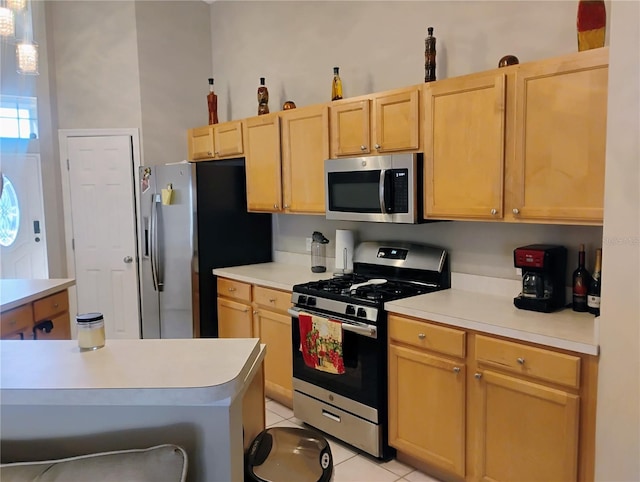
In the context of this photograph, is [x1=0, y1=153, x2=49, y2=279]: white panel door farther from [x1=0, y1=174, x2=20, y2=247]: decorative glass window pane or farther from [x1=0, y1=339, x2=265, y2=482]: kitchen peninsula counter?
[x1=0, y1=339, x2=265, y2=482]: kitchen peninsula counter

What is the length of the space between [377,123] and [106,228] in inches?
114

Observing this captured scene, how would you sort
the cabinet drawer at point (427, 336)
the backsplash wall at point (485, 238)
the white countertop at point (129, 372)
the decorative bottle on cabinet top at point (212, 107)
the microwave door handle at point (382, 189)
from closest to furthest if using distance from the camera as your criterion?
1. the white countertop at point (129, 372)
2. the cabinet drawer at point (427, 336)
3. the backsplash wall at point (485, 238)
4. the microwave door handle at point (382, 189)
5. the decorative bottle on cabinet top at point (212, 107)

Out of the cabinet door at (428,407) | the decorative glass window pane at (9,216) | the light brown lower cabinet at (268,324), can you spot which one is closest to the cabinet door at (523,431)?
the cabinet door at (428,407)

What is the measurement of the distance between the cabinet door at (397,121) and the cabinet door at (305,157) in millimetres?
462

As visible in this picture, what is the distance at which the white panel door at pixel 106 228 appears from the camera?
15.3ft

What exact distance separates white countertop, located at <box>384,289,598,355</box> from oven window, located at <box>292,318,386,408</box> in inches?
10.4

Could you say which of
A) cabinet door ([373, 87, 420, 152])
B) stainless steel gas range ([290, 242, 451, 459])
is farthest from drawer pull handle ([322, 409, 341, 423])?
cabinet door ([373, 87, 420, 152])

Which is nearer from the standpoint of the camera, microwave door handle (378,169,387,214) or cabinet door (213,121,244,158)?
microwave door handle (378,169,387,214)

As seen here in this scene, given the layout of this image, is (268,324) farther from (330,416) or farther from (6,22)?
(6,22)

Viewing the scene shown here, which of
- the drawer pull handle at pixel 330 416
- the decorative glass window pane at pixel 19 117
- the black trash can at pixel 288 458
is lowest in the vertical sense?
the drawer pull handle at pixel 330 416

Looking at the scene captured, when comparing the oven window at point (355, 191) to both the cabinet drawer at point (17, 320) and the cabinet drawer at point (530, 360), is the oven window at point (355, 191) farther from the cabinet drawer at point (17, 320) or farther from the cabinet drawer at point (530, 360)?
the cabinet drawer at point (17, 320)

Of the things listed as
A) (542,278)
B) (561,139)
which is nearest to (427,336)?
(542,278)

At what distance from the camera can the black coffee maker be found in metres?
2.49

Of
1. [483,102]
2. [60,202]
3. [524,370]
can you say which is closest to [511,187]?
[483,102]
